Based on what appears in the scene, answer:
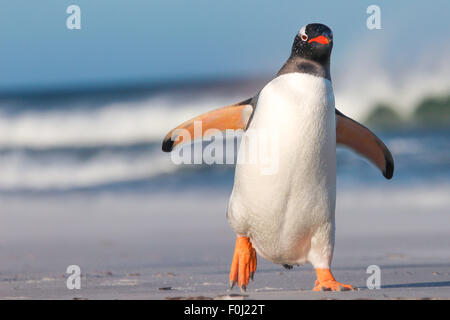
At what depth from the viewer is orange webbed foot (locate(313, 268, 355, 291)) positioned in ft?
15.0

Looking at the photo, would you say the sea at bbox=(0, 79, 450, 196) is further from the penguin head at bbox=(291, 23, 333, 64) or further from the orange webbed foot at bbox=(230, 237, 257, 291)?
the penguin head at bbox=(291, 23, 333, 64)

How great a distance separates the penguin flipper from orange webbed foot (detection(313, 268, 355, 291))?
1.02 m

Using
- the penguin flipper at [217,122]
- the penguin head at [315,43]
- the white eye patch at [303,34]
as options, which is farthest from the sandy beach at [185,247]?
the white eye patch at [303,34]

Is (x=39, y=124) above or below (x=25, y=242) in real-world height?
above

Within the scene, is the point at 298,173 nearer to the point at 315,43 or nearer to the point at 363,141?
the point at 315,43

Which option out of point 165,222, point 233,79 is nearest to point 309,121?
point 165,222

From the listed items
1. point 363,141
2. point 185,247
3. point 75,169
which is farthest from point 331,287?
point 75,169

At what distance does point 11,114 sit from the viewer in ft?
72.8

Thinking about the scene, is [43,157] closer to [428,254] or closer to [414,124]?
[414,124]

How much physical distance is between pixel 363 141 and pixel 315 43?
3.20 feet

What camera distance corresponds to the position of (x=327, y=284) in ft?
15.0

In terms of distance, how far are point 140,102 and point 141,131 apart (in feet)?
12.4

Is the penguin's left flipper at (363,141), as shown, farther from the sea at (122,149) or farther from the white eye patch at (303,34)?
the sea at (122,149)

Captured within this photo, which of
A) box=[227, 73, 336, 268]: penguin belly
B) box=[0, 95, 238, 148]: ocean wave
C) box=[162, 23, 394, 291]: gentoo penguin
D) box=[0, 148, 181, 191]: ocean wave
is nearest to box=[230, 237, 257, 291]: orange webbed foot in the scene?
box=[162, 23, 394, 291]: gentoo penguin
